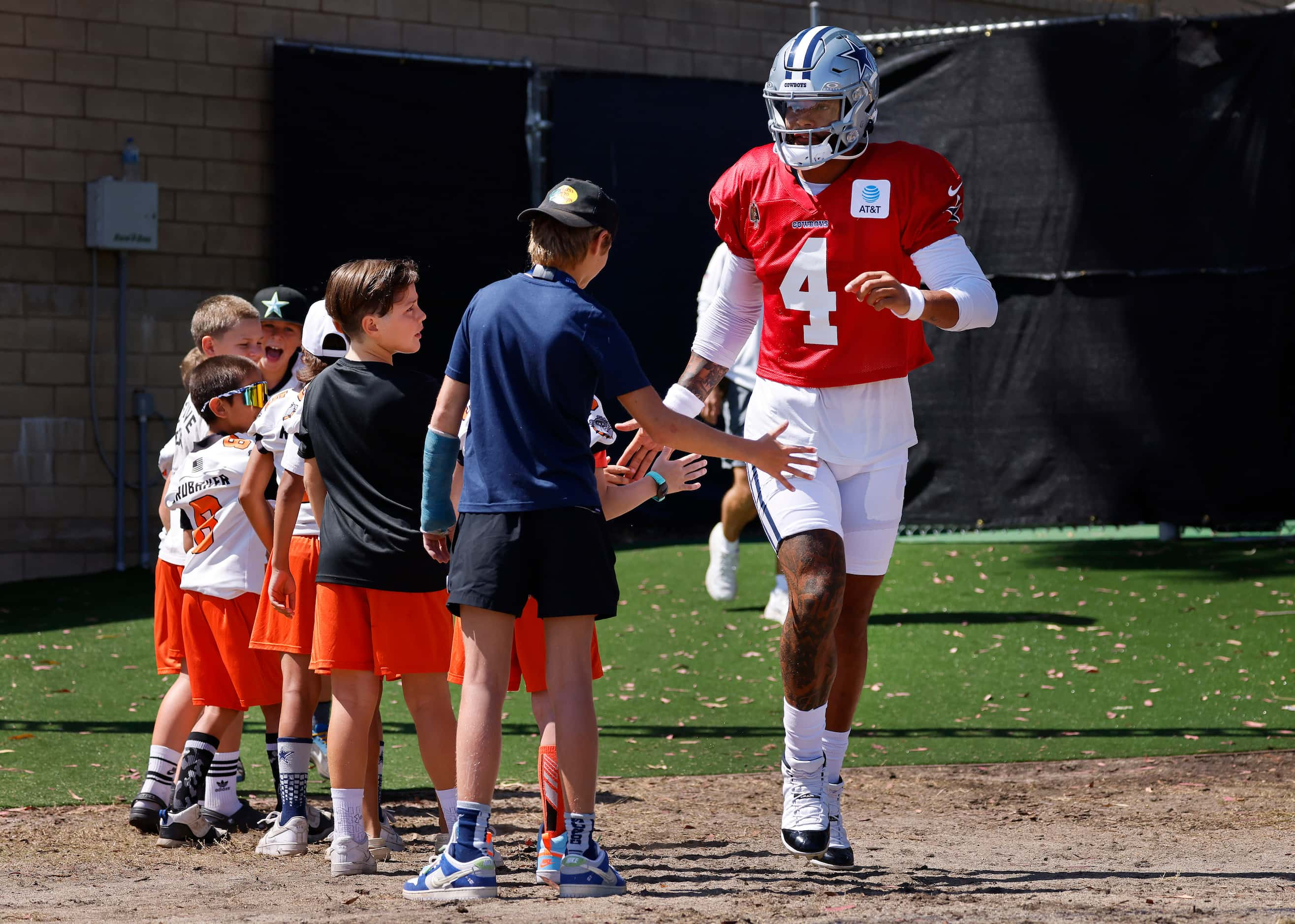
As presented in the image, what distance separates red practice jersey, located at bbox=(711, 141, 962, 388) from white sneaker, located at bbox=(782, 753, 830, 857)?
1089 millimetres

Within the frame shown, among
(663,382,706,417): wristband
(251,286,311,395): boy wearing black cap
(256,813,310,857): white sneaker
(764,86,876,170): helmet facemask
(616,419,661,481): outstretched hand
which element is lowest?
(256,813,310,857): white sneaker

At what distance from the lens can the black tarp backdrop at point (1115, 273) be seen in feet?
35.5

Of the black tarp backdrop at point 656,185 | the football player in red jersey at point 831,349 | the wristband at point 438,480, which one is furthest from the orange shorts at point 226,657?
the black tarp backdrop at point 656,185

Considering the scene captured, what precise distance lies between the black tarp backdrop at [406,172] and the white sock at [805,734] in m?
9.38

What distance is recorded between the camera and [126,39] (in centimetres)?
1305

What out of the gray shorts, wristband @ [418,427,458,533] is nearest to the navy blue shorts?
wristband @ [418,427,458,533]

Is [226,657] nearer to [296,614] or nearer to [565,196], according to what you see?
[296,614]

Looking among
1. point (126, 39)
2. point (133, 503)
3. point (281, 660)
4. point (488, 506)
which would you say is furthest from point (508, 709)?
point (126, 39)

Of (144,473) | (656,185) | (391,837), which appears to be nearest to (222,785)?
(391,837)

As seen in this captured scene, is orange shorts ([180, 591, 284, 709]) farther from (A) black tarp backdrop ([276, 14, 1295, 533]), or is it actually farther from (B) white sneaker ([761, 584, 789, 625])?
(A) black tarp backdrop ([276, 14, 1295, 533])

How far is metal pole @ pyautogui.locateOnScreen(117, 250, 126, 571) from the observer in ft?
42.5

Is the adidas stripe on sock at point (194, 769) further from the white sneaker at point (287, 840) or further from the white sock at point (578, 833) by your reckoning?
the white sock at point (578, 833)

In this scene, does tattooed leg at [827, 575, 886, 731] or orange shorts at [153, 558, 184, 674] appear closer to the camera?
tattooed leg at [827, 575, 886, 731]

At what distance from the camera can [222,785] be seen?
16.6 feet
